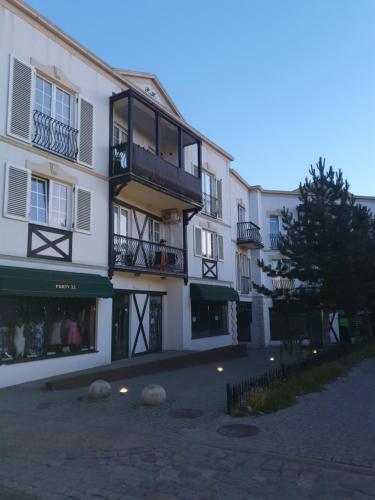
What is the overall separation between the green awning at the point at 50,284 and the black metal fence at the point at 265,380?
17.8 feet

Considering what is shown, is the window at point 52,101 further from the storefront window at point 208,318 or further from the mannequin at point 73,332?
the storefront window at point 208,318

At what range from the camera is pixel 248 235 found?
1073 inches

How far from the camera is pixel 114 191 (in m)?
15.4

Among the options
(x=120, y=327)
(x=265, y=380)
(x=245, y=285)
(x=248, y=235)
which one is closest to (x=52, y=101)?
(x=120, y=327)

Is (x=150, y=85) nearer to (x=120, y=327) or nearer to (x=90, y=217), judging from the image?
(x=90, y=217)

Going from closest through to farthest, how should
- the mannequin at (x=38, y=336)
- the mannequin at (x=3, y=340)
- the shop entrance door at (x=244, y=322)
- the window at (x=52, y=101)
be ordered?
the mannequin at (x=3, y=340)
the mannequin at (x=38, y=336)
the window at (x=52, y=101)
the shop entrance door at (x=244, y=322)

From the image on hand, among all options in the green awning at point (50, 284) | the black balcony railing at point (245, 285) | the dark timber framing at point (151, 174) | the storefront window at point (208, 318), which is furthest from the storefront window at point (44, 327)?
the black balcony railing at point (245, 285)

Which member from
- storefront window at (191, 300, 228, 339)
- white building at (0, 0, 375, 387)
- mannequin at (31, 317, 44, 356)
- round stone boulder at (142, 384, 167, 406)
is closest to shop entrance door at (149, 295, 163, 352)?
white building at (0, 0, 375, 387)

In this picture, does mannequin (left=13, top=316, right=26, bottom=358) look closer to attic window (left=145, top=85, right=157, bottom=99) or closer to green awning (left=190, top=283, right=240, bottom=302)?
green awning (left=190, top=283, right=240, bottom=302)

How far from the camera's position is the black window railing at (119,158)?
15.3m

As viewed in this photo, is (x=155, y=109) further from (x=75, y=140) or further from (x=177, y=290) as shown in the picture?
(x=177, y=290)

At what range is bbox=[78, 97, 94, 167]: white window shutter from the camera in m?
14.4

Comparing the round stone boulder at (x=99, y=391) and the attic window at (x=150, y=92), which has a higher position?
the attic window at (x=150, y=92)

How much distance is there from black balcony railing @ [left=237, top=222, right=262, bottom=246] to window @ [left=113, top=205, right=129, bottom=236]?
11.2 m
